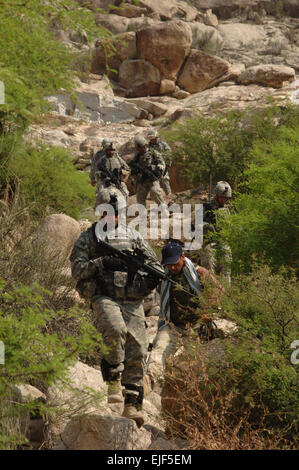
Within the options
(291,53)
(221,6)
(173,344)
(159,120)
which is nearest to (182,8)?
(221,6)

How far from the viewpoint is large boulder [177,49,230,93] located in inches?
989

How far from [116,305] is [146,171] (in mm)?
7163

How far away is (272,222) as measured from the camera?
7.20 meters

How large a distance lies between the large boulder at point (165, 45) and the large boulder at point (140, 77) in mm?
285

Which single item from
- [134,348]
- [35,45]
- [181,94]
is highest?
[35,45]

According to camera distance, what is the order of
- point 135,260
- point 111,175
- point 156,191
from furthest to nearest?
point 156,191 < point 111,175 < point 135,260

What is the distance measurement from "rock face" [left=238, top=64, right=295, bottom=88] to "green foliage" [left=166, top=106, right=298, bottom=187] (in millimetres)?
7834

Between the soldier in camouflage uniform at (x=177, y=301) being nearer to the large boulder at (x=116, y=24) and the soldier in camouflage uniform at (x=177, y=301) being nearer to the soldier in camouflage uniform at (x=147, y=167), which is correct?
the soldier in camouflage uniform at (x=147, y=167)

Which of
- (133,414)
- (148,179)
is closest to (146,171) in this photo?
(148,179)

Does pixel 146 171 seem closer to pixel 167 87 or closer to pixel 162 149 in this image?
pixel 162 149

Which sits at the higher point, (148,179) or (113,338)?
(113,338)

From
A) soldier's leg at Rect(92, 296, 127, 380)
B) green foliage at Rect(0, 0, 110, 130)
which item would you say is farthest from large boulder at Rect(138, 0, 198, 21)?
soldier's leg at Rect(92, 296, 127, 380)

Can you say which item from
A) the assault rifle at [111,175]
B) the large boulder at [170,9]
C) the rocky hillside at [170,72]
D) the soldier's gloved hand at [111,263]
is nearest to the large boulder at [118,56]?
the rocky hillside at [170,72]

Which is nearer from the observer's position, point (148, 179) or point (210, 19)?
point (148, 179)
